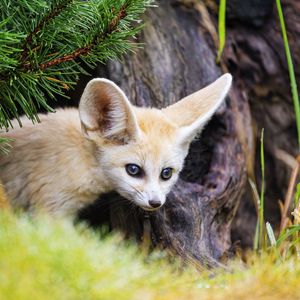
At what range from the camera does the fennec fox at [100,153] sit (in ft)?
11.6

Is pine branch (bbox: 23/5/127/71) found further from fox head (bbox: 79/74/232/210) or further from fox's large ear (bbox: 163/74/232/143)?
fox's large ear (bbox: 163/74/232/143)

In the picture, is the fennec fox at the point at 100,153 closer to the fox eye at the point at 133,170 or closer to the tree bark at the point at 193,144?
the fox eye at the point at 133,170

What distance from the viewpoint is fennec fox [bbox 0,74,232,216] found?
11.6 ft

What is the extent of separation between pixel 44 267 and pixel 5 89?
4.27 ft

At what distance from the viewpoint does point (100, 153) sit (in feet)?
12.0

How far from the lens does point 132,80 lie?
14.7 ft

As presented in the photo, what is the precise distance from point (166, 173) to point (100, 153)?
14.6 inches

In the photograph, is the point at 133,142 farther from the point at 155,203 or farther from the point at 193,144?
the point at 193,144

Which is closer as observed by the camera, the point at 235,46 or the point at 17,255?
the point at 17,255

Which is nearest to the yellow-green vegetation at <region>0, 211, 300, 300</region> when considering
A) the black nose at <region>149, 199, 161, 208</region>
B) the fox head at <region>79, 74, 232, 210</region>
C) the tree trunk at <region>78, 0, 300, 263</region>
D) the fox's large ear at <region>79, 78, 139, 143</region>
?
the black nose at <region>149, 199, 161, 208</region>

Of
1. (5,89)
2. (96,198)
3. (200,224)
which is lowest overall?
(200,224)

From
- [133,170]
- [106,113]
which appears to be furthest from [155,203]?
[106,113]

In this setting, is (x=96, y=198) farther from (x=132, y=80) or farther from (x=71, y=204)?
(x=132, y=80)

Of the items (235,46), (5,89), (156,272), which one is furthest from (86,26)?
(235,46)
